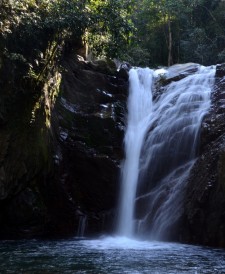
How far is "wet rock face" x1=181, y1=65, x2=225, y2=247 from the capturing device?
999 centimetres

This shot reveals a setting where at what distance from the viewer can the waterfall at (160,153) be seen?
37.1 ft

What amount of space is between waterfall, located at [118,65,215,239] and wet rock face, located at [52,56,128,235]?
1.44 ft

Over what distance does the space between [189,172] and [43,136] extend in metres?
4.21

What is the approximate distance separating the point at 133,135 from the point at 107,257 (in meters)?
6.49

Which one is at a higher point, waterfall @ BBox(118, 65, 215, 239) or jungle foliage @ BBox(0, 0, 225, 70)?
jungle foliage @ BBox(0, 0, 225, 70)

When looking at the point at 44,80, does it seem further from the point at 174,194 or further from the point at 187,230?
the point at 187,230

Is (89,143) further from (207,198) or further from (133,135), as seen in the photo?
(207,198)

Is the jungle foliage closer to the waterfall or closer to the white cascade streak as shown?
the white cascade streak

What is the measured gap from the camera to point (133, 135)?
1413 cm

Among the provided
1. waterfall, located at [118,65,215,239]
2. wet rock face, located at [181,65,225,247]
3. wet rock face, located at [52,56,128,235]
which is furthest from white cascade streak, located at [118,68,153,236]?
wet rock face, located at [181,65,225,247]

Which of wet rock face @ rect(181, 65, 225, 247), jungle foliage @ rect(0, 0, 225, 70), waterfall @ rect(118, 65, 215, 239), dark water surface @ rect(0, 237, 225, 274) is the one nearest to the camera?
dark water surface @ rect(0, 237, 225, 274)

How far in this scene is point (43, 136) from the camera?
12.0 meters

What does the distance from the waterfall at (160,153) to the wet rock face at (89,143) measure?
440 millimetres

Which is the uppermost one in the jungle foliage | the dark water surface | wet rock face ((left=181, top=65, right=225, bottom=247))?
the jungle foliage
